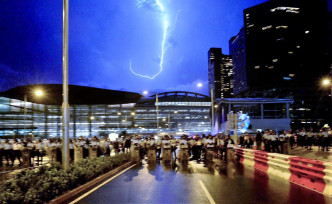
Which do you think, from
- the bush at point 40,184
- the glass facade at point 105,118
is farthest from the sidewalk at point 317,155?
the glass facade at point 105,118

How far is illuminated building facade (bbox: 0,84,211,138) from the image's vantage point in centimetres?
3628

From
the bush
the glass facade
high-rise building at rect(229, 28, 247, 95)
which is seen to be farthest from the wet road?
high-rise building at rect(229, 28, 247, 95)

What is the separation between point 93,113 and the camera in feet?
251

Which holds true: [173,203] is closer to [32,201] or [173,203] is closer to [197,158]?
[32,201]

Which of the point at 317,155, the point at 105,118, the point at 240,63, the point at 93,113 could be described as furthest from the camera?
the point at 240,63

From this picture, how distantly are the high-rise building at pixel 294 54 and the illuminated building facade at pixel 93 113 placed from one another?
4138 centimetres

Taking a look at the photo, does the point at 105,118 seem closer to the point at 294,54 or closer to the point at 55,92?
the point at 55,92

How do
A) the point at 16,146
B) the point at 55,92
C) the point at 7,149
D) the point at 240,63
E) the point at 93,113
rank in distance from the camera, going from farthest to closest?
the point at 240,63, the point at 93,113, the point at 55,92, the point at 16,146, the point at 7,149

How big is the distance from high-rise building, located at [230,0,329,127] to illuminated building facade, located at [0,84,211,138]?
41.4 metres

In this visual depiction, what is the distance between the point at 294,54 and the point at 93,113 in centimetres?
9899

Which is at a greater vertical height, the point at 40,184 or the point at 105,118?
the point at 105,118

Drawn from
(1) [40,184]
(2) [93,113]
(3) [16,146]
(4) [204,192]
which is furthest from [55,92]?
(2) [93,113]

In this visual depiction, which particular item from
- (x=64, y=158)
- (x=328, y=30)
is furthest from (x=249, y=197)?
(x=328, y=30)

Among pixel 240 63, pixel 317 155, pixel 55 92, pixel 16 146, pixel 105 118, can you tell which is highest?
pixel 240 63
